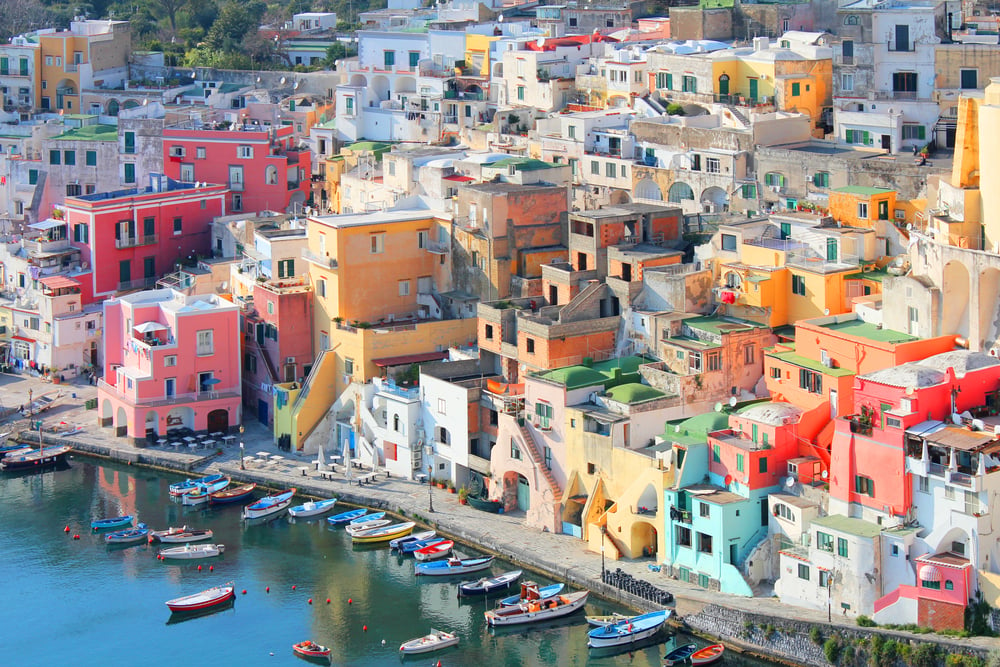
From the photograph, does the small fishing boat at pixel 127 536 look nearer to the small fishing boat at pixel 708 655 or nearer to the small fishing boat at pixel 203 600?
the small fishing boat at pixel 203 600

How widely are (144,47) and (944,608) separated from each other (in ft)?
195

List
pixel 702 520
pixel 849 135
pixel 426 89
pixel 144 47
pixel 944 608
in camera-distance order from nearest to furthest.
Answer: pixel 944 608 < pixel 702 520 < pixel 849 135 < pixel 426 89 < pixel 144 47

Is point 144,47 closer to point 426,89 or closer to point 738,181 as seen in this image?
point 426,89

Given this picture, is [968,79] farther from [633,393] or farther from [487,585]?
[487,585]

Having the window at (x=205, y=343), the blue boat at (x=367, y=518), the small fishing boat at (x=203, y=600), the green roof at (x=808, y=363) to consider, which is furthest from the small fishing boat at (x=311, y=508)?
the green roof at (x=808, y=363)

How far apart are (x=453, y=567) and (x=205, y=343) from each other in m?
14.0

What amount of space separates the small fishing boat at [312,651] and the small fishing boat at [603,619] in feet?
19.9

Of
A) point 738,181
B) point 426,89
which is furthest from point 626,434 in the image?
point 426,89

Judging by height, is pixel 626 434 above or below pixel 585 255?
below

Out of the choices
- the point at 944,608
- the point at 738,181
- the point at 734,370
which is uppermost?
the point at 738,181

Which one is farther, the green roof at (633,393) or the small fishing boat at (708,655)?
the green roof at (633,393)

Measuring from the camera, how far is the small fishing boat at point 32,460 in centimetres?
5953

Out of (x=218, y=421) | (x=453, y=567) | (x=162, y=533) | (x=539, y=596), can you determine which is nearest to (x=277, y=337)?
(x=218, y=421)

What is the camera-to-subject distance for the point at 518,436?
172ft
